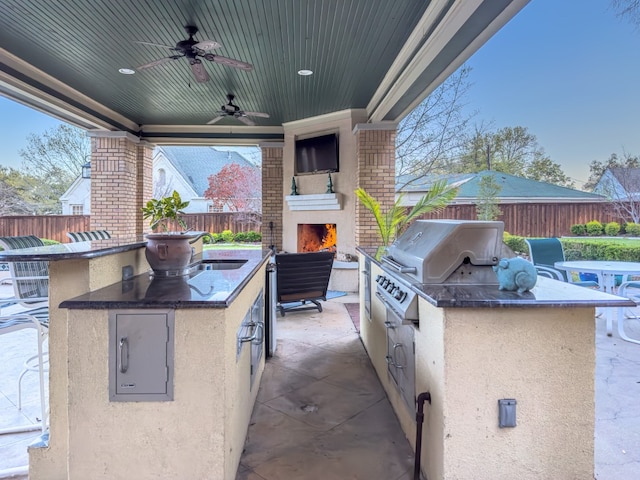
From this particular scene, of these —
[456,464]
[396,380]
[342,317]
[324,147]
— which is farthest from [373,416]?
[324,147]

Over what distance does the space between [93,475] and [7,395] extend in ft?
5.85

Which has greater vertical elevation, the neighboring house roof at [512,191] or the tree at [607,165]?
the tree at [607,165]

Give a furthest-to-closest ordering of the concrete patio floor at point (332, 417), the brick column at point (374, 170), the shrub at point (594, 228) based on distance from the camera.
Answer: the shrub at point (594, 228), the brick column at point (374, 170), the concrete patio floor at point (332, 417)

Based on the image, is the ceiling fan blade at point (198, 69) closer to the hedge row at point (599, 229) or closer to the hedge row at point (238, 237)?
the hedge row at point (238, 237)

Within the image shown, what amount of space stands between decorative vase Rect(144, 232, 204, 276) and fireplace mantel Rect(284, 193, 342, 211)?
166 inches

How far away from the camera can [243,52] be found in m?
3.86

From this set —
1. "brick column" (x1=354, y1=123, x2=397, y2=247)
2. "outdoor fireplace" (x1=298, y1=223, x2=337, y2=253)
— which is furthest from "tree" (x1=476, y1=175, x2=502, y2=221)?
"outdoor fireplace" (x1=298, y1=223, x2=337, y2=253)

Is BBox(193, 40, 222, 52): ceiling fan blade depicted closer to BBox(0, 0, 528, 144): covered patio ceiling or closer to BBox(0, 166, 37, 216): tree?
BBox(0, 0, 528, 144): covered patio ceiling

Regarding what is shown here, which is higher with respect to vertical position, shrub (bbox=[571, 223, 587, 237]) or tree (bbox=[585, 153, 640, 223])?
tree (bbox=[585, 153, 640, 223])

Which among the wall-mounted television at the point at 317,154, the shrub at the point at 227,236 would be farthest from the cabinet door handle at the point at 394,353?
the shrub at the point at 227,236

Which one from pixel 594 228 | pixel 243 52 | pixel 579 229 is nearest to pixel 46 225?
pixel 243 52

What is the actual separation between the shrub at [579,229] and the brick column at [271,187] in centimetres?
700

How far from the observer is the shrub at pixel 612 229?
27.2ft

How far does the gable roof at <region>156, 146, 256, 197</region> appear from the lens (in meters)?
16.6
